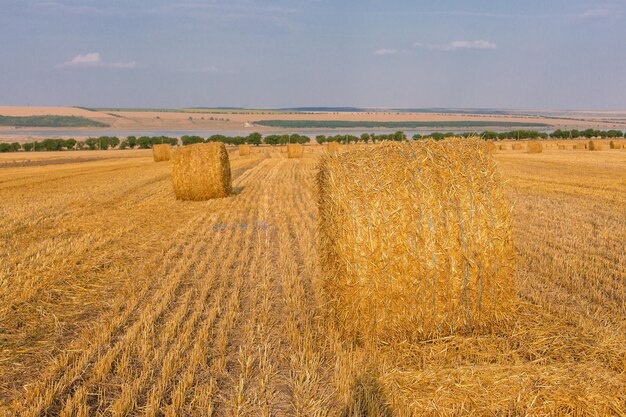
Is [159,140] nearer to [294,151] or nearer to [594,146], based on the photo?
[294,151]

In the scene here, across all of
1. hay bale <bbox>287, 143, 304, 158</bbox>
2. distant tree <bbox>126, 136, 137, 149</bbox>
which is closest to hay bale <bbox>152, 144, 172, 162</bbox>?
hay bale <bbox>287, 143, 304, 158</bbox>

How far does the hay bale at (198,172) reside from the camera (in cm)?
1581

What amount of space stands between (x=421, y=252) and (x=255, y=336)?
6.82 ft

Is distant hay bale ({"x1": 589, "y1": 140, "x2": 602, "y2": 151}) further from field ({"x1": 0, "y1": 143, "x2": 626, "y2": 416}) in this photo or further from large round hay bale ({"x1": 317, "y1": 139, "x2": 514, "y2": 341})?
large round hay bale ({"x1": 317, "y1": 139, "x2": 514, "y2": 341})

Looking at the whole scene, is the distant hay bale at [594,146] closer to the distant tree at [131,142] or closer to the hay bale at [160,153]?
the hay bale at [160,153]

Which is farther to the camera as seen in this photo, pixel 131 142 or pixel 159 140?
pixel 159 140

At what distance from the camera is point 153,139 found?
65.8 metres

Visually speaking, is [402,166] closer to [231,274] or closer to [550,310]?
[550,310]

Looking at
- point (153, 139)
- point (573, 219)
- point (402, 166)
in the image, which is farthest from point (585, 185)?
point (153, 139)

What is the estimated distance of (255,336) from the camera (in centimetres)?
566

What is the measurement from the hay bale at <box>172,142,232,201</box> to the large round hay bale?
36.1 ft

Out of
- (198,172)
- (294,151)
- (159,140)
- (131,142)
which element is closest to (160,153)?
(294,151)

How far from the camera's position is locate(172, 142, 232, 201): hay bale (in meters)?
15.8

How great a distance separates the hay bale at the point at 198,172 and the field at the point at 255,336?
4463 mm
